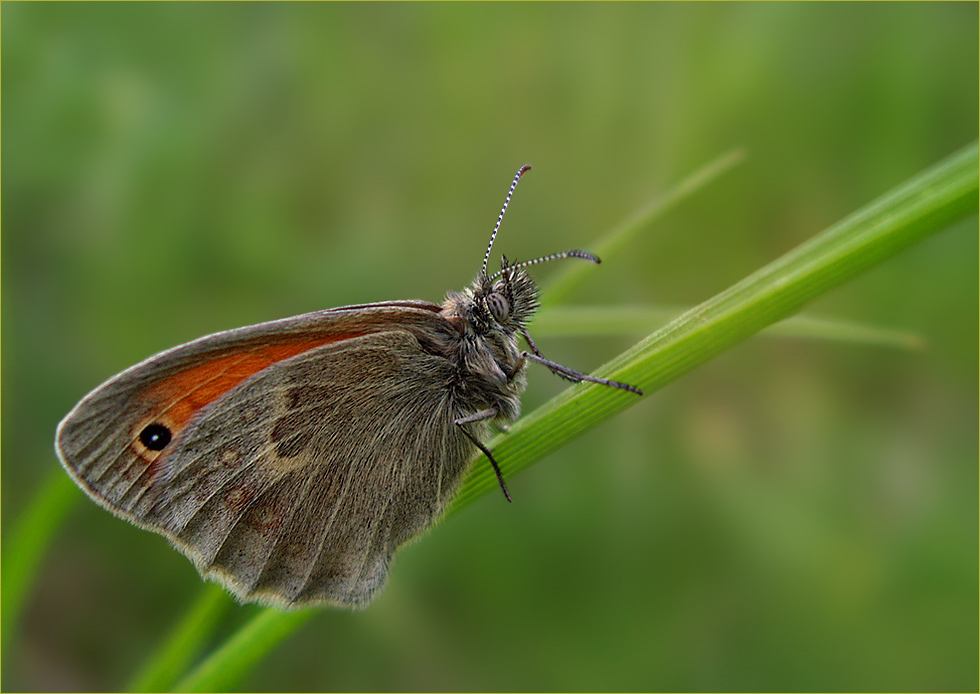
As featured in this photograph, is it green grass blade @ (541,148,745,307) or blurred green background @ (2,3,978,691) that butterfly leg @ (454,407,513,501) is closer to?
green grass blade @ (541,148,745,307)

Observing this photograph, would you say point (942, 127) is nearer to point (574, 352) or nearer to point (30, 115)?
point (574, 352)

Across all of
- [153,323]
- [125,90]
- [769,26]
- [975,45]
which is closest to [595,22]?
[769,26]

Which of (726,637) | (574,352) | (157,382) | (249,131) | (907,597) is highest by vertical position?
(249,131)

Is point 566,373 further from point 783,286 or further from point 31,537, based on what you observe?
point 31,537

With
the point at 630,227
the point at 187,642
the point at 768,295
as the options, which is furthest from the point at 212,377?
the point at 768,295

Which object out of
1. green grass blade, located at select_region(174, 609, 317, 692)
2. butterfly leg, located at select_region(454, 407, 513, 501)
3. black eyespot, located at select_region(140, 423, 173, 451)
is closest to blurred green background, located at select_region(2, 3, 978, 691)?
green grass blade, located at select_region(174, 609, 317, 692)

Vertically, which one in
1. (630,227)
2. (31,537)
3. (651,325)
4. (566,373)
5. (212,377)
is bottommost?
(651,325)

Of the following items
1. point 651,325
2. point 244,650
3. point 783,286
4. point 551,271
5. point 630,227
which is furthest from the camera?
point 551,271
